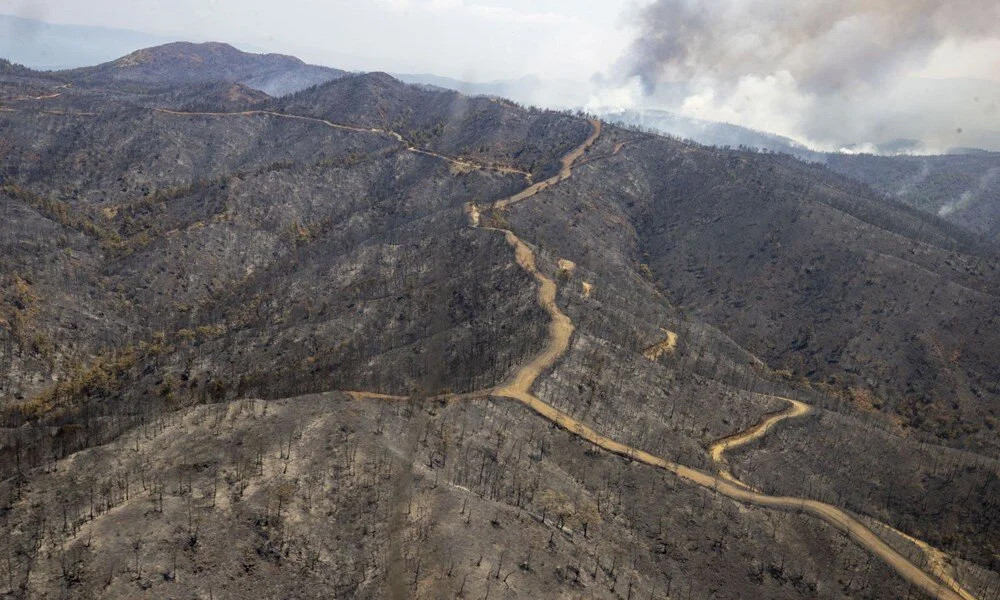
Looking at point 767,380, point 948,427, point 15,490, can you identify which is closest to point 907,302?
point 948,427

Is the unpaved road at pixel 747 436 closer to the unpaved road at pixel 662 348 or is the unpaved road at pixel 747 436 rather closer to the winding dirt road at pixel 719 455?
the winding dirt road at pixel 719 455

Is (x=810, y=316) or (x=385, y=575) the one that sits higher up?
Result: (x=810, y=316)

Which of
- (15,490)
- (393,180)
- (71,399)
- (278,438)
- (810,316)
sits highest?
(393,180)

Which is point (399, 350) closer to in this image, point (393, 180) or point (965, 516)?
point (965, 516)

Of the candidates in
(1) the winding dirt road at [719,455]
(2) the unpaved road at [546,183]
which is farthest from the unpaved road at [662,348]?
(2) the unpaved road at [546,183]

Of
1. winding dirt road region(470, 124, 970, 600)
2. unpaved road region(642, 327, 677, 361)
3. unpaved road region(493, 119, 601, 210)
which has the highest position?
unpaved road region(493, 119, 601, 210)

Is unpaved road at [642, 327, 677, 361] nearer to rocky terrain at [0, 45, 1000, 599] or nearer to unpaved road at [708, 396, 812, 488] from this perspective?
rocky terrain at [0, 45, 1000, 599]

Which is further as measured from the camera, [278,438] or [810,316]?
[810,316]

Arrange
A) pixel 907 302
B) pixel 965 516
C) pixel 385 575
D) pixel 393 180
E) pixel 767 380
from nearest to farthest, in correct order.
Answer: pixel 385 575, pixel 965 516, pixel 767 380, pixel 907 302, pixel 393 180

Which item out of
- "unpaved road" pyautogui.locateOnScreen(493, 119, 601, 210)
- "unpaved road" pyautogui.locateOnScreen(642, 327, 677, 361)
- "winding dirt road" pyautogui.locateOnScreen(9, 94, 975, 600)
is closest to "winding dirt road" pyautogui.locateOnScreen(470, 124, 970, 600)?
"winding dirt road" pyautogui.locateOnScreen(9, 94, 975, 600)
